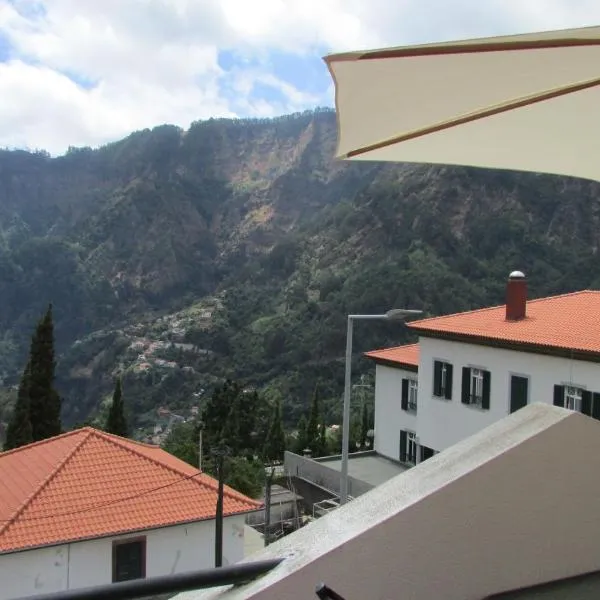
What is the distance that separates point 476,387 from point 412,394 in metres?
4.73

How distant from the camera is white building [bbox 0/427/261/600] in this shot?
12.6 metres

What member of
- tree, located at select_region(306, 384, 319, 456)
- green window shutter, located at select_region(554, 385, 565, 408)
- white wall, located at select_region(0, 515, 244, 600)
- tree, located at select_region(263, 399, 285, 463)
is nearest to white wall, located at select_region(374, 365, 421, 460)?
green window shutter, located at select_region(554, 385, 565, 408)

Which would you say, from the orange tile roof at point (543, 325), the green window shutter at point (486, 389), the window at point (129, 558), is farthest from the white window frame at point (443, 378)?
the window at point (129, 558)

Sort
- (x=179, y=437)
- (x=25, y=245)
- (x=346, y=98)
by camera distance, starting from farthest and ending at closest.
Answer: (x=25, y=245) < (x=179, y=437) < (x=346, y=98)

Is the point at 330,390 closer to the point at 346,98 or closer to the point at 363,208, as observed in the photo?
the point at 363,208

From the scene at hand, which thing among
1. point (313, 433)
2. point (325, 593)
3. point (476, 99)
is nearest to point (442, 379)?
point (313, 433)

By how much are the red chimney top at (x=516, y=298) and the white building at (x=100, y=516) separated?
9.00 m

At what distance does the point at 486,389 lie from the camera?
17891mm

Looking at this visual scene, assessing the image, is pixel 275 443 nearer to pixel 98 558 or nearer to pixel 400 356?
pixel 400 356

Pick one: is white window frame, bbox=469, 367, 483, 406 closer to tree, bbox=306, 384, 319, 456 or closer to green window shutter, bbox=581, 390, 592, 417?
green window shutter, bbox=581, 390, 592, 417

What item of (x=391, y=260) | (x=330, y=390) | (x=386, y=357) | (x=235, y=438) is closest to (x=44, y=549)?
(x=386, y=357)

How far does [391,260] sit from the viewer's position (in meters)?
74.9

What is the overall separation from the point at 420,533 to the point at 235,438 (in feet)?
110

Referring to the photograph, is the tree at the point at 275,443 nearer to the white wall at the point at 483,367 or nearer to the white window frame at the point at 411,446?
the white window frame at the point at 411,446
